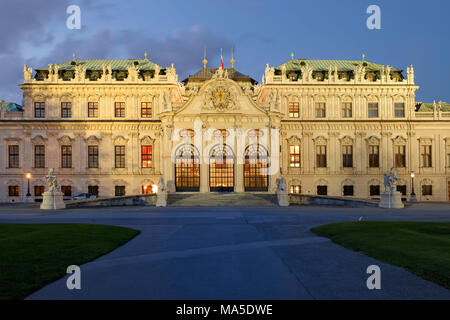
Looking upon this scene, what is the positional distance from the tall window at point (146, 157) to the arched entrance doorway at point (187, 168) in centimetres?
803

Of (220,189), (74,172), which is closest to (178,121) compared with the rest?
(220,189)

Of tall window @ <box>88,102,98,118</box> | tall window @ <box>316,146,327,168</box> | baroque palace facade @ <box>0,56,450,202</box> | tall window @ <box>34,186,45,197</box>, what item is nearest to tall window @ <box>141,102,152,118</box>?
baroque palace facade @ <box>0,56,450,202</box>

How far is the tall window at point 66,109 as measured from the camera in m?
54.5

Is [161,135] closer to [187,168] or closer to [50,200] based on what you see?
[187,168]

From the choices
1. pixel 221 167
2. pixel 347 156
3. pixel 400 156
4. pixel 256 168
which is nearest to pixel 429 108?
pixel 400 156

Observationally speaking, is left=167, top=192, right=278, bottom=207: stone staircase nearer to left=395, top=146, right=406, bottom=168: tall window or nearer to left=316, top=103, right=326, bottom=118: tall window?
left=316, top=103, right=326, bottom=118: tall window

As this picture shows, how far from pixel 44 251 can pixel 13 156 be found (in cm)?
4826

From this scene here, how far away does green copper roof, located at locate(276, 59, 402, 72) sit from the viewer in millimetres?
58125

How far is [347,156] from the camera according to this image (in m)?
55.5

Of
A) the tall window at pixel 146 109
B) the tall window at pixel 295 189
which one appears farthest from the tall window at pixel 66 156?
the tall window at pixel 295 189

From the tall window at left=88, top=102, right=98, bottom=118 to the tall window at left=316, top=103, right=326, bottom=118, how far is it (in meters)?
31.1

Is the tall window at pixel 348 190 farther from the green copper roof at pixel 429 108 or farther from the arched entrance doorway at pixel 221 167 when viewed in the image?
the green copper roof at pixel 429 108

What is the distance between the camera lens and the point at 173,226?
65.8ft
